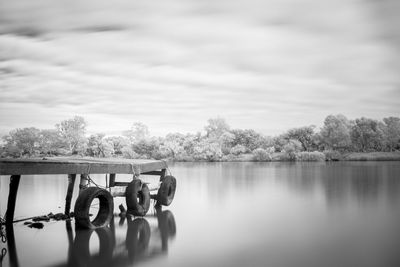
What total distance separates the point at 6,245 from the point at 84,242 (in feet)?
3.71

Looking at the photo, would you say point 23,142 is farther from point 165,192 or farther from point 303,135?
point 165,192

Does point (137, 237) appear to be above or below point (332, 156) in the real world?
below

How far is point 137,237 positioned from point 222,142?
156ft

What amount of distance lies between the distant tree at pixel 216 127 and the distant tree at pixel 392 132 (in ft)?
64.1

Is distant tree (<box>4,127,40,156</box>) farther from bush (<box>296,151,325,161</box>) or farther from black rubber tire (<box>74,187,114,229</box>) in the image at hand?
black rubber tire (<box>74,187,114,229</box>)

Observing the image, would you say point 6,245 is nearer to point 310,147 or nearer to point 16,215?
point 16,215

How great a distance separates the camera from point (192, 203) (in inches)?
476

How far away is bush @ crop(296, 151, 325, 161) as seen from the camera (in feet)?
144

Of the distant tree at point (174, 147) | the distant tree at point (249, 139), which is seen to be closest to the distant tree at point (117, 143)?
the distant tree at point (174, 147)

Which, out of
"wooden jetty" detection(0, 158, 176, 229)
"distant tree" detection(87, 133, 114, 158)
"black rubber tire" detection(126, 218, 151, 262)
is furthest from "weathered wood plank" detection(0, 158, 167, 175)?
"distant tree" detection(87, 133, 114, 158)

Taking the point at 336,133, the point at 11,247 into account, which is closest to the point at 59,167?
the point at 11,247

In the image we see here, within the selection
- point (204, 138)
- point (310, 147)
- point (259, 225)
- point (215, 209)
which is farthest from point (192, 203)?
point (204, 138)

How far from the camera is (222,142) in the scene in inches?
2151

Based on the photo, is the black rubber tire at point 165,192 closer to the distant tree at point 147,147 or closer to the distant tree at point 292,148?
the distant tree at point 292,148
